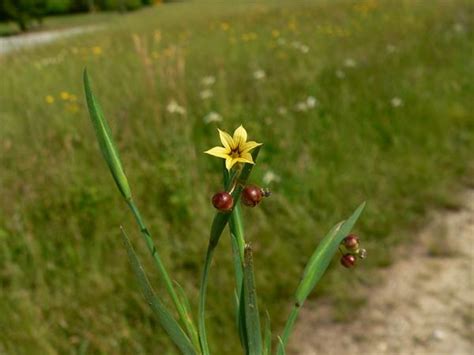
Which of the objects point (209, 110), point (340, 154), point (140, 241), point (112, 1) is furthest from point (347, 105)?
point (112, 1)

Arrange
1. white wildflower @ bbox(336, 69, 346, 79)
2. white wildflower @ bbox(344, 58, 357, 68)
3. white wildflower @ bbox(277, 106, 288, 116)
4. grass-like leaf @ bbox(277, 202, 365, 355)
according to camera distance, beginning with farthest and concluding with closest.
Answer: white wildflower @ bbox(344, 58, 357, 68), white wildflower @ bbox(336, 69, 346, 79), white wildflower @ bbox(277, 106, 288, 116), grass-like leaf @ bbox(277, 202, 365, 355)

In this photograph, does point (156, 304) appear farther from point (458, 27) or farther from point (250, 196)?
point (458, 27)

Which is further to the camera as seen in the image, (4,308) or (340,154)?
(340,154)

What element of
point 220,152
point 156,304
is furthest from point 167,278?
point 220,152

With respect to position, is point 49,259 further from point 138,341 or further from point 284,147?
point 284,147

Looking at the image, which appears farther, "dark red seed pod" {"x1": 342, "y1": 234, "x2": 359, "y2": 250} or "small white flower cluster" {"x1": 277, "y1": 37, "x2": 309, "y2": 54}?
"small white flower cluster" {"x1": 277, "y1": 37, "x2": 309, "y2": 54}

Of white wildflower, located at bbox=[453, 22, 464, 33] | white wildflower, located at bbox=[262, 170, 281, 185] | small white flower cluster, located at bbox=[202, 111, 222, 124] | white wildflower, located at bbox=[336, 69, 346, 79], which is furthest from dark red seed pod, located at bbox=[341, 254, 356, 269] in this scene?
white wildflower, located at bbox=[453, 22, 464, 33]

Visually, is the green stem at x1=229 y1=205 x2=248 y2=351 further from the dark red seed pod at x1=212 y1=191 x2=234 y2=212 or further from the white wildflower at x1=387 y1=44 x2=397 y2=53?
the white wildflower at x1=387 y1=44 x2=397 y2=53
